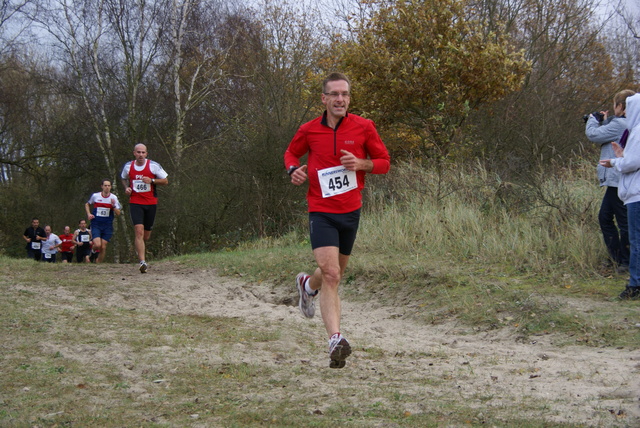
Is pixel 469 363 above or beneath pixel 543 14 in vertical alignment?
beneath

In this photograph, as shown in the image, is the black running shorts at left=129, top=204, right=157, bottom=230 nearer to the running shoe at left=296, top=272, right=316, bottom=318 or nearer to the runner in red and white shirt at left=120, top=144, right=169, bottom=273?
the runner in red and white shirt at left=120, top=144, right=169, bottom=273

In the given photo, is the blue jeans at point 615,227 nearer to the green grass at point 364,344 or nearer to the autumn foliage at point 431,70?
the green grass at point 364,344

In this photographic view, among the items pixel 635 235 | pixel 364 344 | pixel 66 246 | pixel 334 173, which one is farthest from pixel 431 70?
pixel 66 246

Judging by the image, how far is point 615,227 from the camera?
787 centimetres

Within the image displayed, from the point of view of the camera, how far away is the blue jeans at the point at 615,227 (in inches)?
305

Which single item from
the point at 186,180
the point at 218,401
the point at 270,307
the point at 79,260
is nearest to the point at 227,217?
the point at 186,180

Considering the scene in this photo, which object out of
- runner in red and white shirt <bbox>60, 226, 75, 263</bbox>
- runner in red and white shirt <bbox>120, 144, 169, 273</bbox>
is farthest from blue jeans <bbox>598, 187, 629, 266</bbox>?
runner in red and white shirt <bbox>60, 226, 75, 263</bbox>

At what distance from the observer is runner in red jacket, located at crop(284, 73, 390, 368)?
5297 mm

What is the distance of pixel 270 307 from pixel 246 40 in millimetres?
18802

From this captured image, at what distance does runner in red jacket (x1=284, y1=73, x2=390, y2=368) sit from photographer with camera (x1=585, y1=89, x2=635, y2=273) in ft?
11.7

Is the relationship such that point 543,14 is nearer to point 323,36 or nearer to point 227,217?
point 323,36

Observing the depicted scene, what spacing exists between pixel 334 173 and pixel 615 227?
423cm

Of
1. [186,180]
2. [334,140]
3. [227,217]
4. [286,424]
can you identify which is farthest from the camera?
[186,180]

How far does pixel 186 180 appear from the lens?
68.9 feet
